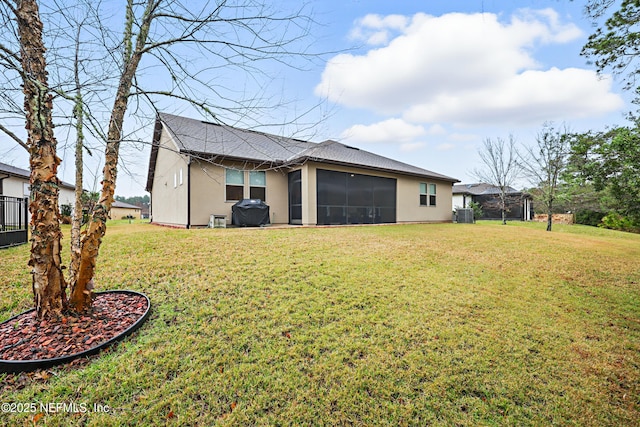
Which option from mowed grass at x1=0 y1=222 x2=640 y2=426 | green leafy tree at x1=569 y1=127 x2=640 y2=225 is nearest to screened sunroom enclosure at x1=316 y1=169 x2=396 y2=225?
mowed grass at x1=0 y1=222 x2=640 y2=426

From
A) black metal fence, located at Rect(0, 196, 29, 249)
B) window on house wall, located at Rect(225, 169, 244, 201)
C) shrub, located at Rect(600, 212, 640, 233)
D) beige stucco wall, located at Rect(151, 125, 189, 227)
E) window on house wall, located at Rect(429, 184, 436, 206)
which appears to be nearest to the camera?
black metal fence, located at Rect(0, 196, 29, 249)

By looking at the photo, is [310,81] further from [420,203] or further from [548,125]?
[548,125]

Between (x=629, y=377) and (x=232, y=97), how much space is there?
533cm

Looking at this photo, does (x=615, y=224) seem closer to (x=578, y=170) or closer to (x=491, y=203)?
(x=491, y=203)

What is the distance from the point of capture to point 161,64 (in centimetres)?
353

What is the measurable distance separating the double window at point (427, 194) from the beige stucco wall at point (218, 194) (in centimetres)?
901

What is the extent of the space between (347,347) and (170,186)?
1334 cm

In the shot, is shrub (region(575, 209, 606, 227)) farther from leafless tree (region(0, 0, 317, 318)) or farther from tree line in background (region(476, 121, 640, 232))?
leafless tree (region(0, 0, 317, 318))

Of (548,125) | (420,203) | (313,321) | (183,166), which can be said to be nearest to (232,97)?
(313,321)

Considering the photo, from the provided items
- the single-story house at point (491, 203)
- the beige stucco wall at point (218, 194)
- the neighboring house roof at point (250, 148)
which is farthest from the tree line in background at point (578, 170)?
the beige stucco wall at point (218, 194)

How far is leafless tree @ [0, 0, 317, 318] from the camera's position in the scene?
2822 mm

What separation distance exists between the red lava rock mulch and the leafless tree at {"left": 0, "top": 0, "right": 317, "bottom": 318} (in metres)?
0.19

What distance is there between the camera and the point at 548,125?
16.1m

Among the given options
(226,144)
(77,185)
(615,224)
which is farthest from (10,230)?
(615,224)
